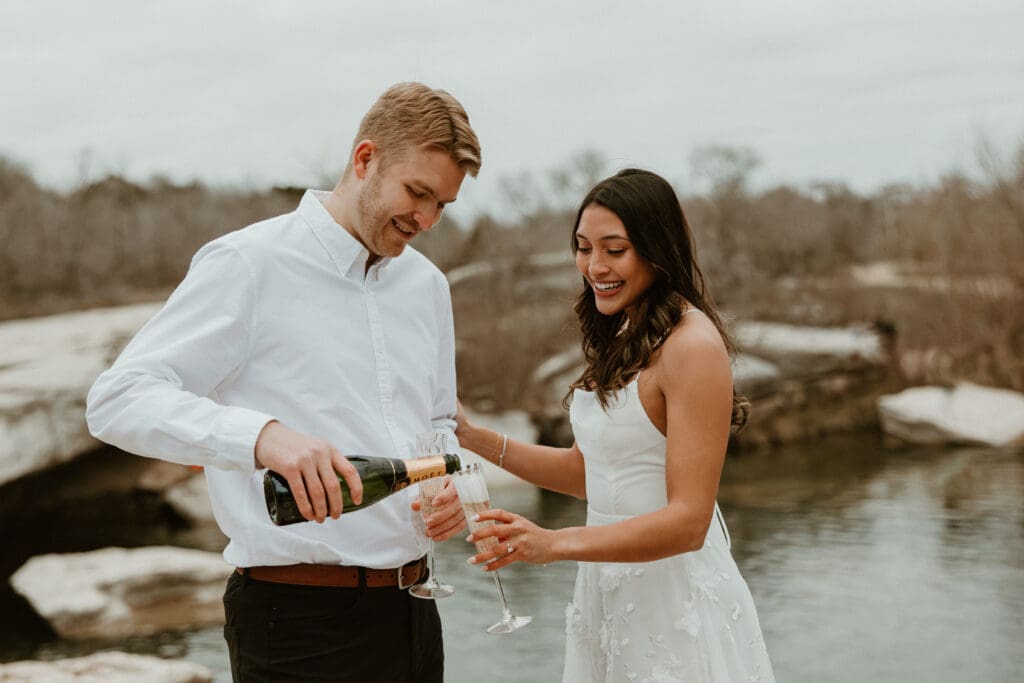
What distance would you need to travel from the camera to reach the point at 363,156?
209cm

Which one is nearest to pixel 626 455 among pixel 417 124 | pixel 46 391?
pixel 417 124

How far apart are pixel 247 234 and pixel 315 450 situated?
61 cm

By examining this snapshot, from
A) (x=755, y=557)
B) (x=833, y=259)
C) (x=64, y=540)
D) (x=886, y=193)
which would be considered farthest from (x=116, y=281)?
(x=886, y=193)

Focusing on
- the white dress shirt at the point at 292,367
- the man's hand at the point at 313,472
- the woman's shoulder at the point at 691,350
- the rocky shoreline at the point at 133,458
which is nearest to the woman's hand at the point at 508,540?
the white dress shirt at the point at 292,367

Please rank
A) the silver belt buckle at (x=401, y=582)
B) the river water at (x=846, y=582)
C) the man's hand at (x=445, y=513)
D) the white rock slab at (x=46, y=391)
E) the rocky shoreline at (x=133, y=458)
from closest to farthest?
the man's hand at (x=445, y=513), the silver belt buckle at (x=401, y=582), the river water at (x=846, y=582), the rocky shoreline at (x=133, y=458), the white rock slab at (x=46, y=391)

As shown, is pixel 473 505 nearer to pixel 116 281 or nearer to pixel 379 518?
Result: pixel 379 518

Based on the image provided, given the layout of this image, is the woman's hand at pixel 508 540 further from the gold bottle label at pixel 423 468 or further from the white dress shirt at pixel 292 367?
the white dress shirt at pixel 292 367

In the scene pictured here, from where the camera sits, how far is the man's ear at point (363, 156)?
81.7 inches

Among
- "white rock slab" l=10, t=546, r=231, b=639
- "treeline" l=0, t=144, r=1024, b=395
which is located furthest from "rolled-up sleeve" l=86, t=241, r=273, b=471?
"treeline" l=0, t=144, r=1024, b=395

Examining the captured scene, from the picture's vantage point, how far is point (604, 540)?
1.99 metres

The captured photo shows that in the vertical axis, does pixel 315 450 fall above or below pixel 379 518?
above

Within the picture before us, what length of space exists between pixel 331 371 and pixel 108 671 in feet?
12.3

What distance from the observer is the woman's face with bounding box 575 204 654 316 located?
7.27 ft

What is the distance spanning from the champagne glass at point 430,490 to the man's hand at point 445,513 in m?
0.01
